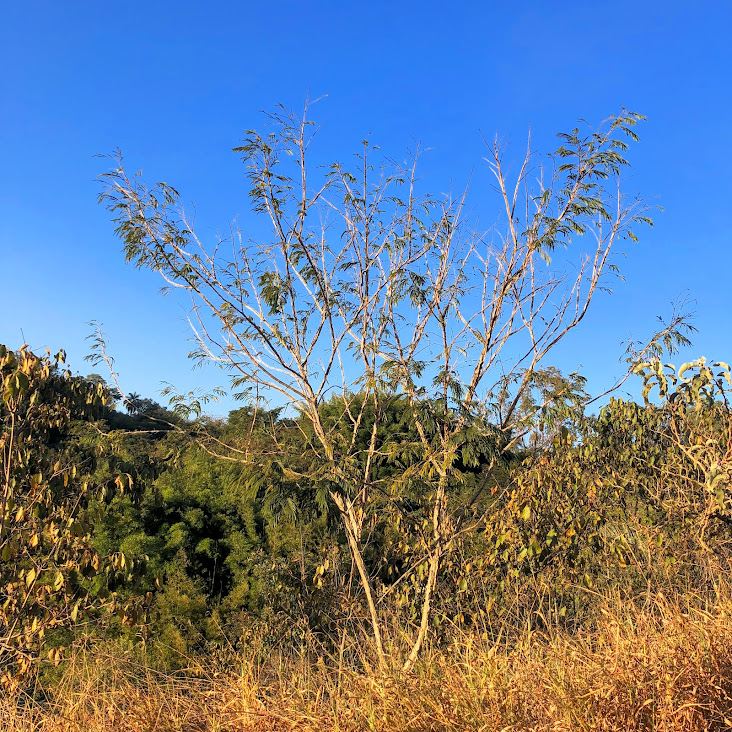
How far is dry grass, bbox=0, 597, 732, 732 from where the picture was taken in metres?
3.00

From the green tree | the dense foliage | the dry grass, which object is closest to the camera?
the dry grass

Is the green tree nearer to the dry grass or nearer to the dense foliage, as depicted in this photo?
the dense foliage

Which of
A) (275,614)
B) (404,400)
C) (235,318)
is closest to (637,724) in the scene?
(404,400)

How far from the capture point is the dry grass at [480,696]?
3.00 meters

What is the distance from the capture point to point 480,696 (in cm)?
320

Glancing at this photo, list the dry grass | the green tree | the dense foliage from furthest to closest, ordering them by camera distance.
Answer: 1. the dense foliage
2. the green tree
3. the dry grass

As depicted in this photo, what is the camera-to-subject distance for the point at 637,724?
9.64ft

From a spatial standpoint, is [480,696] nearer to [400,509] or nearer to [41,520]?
[400,509]

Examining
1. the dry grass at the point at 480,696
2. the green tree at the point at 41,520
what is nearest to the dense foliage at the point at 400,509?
the green tree at the point at 41,520

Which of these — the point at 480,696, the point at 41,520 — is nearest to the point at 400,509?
the point at 480,696

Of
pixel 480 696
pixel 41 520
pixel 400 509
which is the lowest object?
pixel 480 696

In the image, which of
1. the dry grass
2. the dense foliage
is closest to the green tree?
the dense foliage

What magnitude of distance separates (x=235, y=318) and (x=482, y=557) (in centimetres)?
287

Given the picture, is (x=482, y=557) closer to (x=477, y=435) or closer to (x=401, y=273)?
(x=477, y=435)
